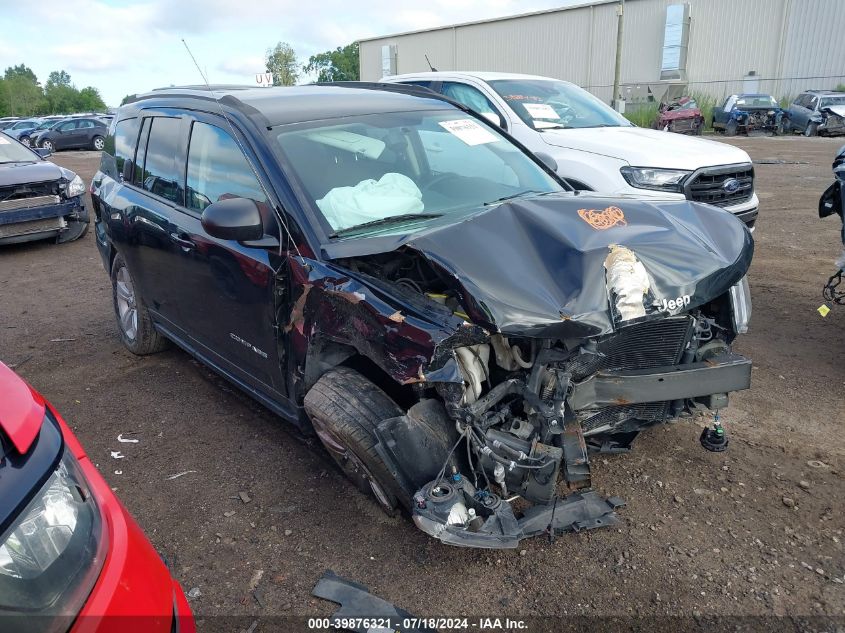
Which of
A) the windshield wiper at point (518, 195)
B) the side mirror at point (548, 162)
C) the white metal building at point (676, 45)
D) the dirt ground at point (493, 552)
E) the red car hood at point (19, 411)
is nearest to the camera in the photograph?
the red car hood at point (19, 411)

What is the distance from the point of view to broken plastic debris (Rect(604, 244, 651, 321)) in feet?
8.47

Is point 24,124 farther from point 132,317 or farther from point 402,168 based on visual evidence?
point 402,168

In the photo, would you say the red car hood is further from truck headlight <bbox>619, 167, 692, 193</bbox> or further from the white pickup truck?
truck headlight <bbox>619, 167, 692, 193</bbox>

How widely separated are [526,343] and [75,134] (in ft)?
113

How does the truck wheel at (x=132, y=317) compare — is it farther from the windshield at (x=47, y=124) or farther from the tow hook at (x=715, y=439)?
the windshield at (x=47, y=124)

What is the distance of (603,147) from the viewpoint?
6.55 m

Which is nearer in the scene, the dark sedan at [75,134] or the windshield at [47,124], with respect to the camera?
the dark sedan at [75,134]

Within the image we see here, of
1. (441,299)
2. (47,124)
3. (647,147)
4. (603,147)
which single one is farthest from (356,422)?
(47,124)

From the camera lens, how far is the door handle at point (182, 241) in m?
3.75

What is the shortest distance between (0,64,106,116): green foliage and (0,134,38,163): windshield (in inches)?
2792

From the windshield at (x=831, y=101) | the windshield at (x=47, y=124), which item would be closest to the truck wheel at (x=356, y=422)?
the windshield at (x=831, y=101)

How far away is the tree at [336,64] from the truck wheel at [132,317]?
83.7 meters

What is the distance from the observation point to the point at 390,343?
103 inches

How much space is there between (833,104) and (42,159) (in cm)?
2442
